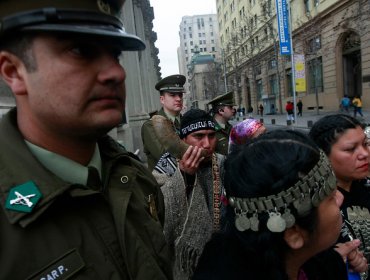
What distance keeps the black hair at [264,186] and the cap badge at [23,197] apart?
760mm

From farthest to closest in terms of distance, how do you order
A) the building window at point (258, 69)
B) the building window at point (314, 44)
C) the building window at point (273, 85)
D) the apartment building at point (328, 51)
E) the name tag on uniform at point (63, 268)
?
the building window at point (258, 69)
the building window at point (273, 85)
the building window at point (314, 44)
the apartment building at point (328, 51)
the name tag on uniform at point (63, 268)

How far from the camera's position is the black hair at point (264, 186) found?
53.5 inches

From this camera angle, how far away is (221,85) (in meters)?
59.8

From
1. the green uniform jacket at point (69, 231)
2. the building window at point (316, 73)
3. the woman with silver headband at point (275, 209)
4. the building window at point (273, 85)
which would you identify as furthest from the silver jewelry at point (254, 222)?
the building window at point (273, 85)

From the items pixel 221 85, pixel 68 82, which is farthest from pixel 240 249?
pixel 221 85

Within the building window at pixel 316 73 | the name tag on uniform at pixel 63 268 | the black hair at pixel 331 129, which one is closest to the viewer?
the name tag on uniform at pixel 63 268

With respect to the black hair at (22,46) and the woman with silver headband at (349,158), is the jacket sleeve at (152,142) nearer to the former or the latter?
the woman with silver headband at (349,158)

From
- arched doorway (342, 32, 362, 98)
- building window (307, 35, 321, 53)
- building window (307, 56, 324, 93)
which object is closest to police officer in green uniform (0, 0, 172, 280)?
building window (307, 35, 321, 53)

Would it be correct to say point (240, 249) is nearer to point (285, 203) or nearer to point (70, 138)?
point (285, 203)

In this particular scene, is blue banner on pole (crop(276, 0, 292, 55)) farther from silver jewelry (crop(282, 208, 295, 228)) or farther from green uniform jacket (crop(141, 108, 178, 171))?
silver jewelry (crop(282, 208, 295, 228))

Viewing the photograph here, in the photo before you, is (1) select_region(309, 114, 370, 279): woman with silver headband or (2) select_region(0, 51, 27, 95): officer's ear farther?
(1) select_region(309, 114, 370, 279): woman with silver headband

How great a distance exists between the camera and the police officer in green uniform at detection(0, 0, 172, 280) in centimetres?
114

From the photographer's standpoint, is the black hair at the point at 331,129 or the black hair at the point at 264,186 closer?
the black hair at the point at 264,186

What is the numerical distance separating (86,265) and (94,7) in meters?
0.98
